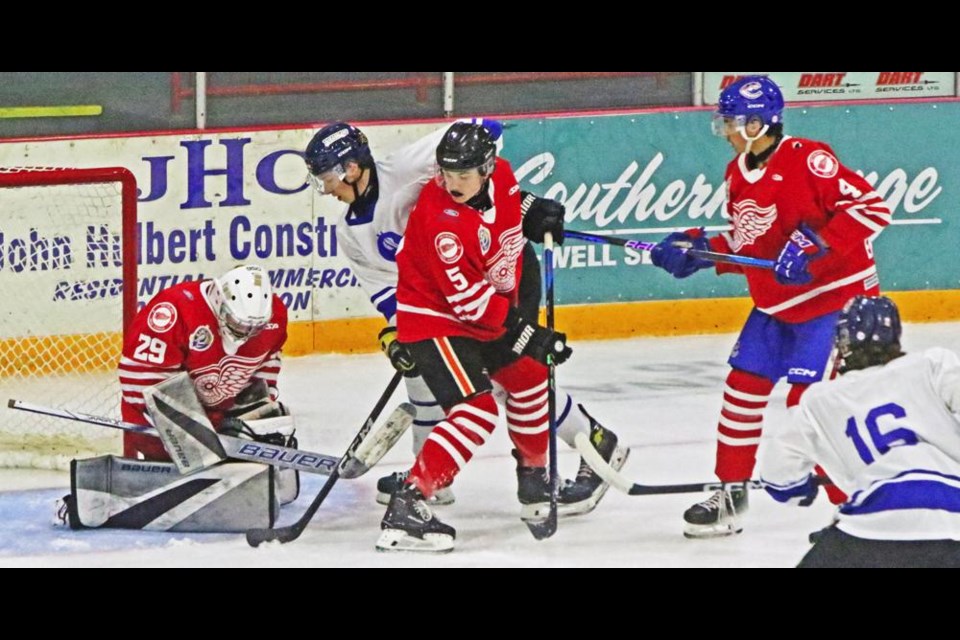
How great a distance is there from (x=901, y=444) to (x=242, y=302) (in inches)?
67.4

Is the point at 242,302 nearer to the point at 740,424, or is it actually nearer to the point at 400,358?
the point at 400,358

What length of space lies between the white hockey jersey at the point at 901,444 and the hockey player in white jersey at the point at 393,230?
52.4 inches

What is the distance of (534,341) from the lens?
4621 mm

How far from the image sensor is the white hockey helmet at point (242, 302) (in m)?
4.75

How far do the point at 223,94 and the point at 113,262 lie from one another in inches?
26.6

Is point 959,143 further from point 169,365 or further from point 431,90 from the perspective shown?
point 169,365

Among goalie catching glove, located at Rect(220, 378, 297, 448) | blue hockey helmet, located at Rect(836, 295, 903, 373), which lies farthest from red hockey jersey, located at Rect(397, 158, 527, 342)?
blue hockey helmet, located at Rect(836, 295, 903, 373)

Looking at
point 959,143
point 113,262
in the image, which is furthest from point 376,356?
point 959,143

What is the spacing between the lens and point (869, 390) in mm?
3689

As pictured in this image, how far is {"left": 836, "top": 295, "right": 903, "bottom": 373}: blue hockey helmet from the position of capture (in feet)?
12.3

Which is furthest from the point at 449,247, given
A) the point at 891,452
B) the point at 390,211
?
the point at 891,452

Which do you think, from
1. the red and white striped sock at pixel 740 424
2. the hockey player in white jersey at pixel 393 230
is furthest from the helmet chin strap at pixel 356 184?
the red and white striped sock at pixel 740 424

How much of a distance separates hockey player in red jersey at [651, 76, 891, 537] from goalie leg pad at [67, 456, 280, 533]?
3.28ft

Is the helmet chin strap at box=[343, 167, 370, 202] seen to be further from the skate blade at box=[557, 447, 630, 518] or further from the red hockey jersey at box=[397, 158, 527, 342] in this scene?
the skate blade at box=[557, 447, 630, 518]
